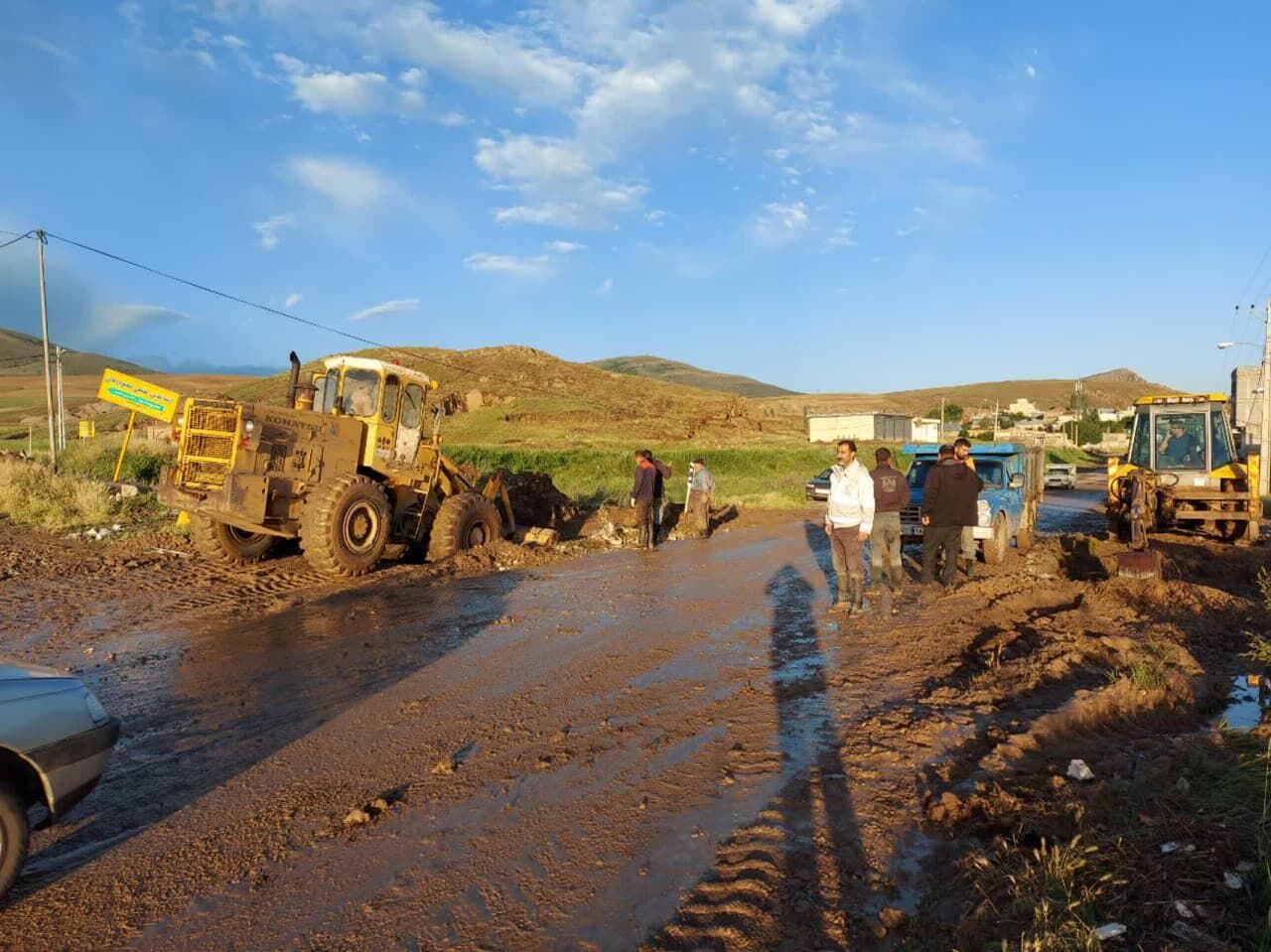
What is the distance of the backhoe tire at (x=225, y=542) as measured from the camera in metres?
11.9

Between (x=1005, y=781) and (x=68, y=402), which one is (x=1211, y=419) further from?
(x=68, y=402)

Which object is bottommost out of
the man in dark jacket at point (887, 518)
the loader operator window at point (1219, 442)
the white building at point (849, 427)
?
the man in dark jacket at point (887, 518)

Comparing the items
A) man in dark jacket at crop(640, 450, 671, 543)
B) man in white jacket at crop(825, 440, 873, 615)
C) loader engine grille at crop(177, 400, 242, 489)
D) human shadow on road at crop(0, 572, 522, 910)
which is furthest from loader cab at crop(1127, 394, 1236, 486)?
loader engine grille at crop(177, 400, 242, 489)

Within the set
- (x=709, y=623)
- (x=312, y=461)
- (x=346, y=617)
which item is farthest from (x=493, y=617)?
(x=312, y=461)

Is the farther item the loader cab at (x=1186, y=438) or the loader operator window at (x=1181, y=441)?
the loader operator window at (x=1181, y=441)

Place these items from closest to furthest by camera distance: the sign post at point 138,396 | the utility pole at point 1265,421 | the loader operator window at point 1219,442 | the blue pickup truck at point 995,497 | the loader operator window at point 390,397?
the sign post at point 138,396
the loader operator window at point 390,397
the blue pickup truck at point 995,497
the loader operator window at point 1219,442
the utility pole at point 1265,421

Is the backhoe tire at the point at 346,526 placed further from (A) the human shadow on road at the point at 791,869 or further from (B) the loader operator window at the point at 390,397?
(A) the human shadow on road at the point at 791,869

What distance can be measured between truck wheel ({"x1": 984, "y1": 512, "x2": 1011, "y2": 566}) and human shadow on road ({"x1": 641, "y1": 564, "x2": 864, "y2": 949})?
8.11m

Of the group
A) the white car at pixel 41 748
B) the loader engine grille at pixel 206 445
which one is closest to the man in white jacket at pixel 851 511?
the white car at pixel 41 748

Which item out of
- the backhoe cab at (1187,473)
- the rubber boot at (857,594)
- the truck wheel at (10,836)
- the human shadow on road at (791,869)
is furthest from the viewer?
the backhoe cab at (1187,473)

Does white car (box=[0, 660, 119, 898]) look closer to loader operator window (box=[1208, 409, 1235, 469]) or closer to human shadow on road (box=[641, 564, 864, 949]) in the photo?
human shadow on road (box=[641, 564, 864, 949])

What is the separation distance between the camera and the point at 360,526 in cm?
1158

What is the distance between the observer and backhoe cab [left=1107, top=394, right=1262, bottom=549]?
48.6 ft

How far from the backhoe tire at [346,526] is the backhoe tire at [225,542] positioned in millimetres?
1296
